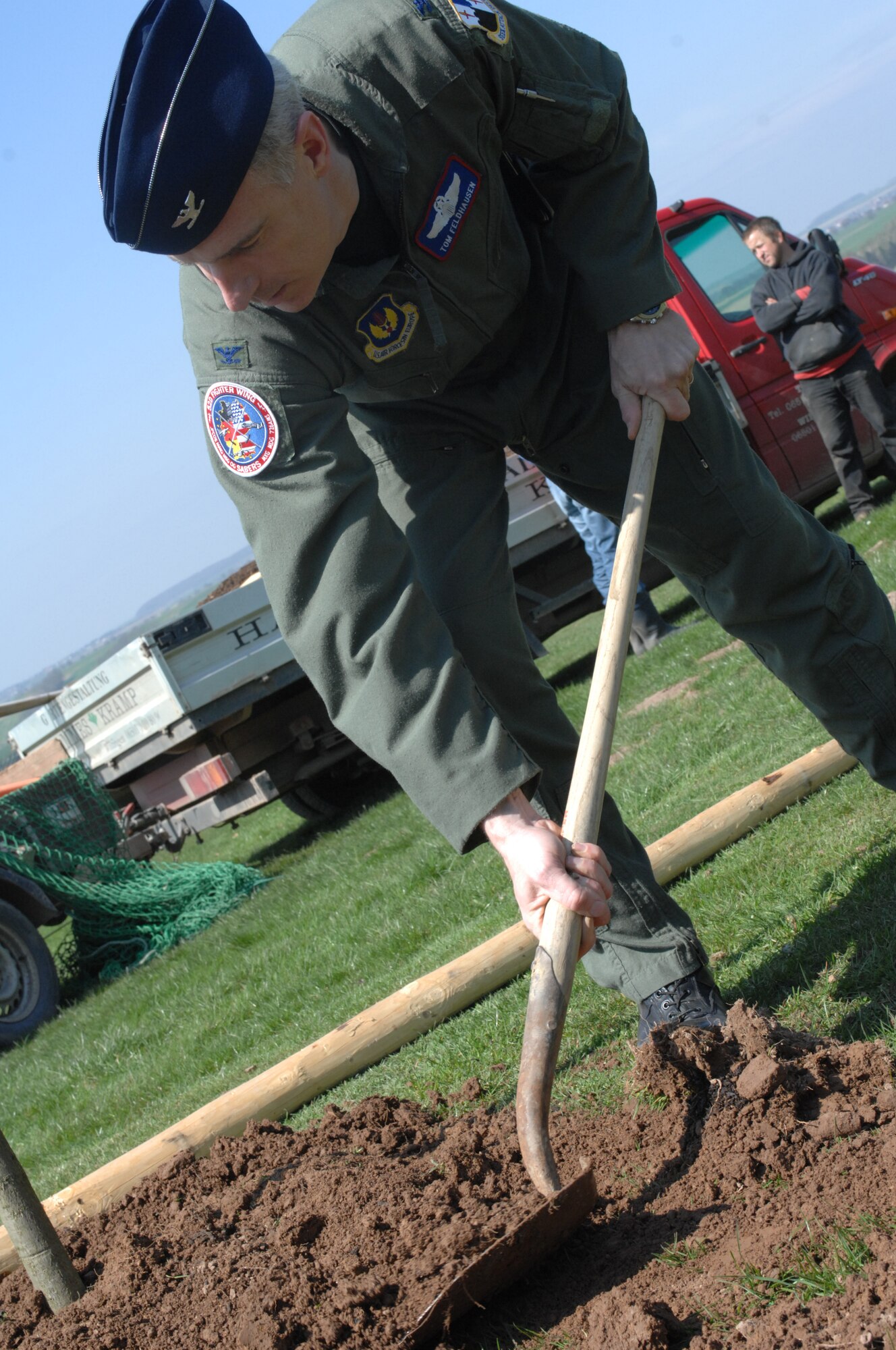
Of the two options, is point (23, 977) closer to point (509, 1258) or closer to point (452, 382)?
point (452, 382)

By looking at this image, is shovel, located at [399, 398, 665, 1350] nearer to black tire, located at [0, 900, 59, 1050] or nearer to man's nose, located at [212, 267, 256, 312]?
man's nose, located at [212, 267, 256, 312]

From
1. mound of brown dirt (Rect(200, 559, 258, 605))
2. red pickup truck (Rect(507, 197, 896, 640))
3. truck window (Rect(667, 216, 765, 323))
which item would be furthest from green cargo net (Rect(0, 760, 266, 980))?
truck window (Rect(667, 216, 765, 323))

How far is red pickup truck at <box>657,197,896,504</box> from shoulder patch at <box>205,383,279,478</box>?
719 centimetres

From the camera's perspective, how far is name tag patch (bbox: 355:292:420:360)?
2.50 metres

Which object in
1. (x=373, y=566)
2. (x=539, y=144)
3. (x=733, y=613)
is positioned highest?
(x=539, y=144)

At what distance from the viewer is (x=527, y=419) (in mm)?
2834

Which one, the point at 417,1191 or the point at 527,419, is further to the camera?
the point at 527,419

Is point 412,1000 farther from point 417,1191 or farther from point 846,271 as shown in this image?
point 846,271

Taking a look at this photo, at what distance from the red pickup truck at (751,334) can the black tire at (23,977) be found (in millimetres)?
6203

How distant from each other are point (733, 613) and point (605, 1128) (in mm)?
1257

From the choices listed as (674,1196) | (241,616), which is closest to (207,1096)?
(674,1196)

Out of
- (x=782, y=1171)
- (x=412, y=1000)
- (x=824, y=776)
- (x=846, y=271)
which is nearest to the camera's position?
(x=782, y=1171)

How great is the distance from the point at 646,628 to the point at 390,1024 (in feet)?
17.6

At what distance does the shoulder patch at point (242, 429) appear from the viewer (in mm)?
2275
